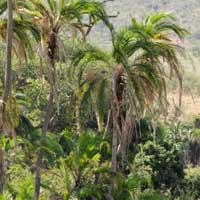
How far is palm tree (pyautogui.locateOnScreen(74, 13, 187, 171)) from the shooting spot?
13336 millimetres

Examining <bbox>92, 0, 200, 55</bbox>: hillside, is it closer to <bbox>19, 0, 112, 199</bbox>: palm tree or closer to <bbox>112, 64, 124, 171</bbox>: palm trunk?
<bbox>112, 64, 124, 171</bbox>: palm trunk

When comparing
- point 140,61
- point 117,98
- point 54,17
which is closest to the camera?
point 54,17

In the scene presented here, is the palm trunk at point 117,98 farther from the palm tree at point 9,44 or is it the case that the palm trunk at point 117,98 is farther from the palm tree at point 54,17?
the palm tree at point 9,44

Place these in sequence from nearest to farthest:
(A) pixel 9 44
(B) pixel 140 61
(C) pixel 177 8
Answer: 1. (A) pixel 9 44
2. (B) pixel 140 61
3. (C) pixel 177 8

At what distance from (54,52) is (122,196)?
3.86 m

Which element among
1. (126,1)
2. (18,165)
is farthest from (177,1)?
(18,165)

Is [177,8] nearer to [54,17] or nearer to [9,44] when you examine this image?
[54,17]

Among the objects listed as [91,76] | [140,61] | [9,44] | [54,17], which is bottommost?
[91,76]

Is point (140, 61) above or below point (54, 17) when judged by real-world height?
below

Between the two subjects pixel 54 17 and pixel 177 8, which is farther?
pixel 177 8

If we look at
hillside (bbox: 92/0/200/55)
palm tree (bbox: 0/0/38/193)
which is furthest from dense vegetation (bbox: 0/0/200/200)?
hillside (bbox: 92/0/200/55)

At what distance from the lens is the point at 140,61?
13703 mm

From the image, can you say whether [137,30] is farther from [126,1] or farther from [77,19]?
[126,1]

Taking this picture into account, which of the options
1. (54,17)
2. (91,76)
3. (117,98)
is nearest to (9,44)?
(54,17)
